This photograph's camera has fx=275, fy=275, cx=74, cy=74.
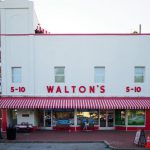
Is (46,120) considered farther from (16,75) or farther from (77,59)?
(77,59)

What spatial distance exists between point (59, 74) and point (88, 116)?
204 inches

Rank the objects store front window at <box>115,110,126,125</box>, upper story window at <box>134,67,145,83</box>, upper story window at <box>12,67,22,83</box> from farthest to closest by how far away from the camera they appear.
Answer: store front window at <box>115,110,126,125</box>
upper story window at <box>12,67,22,83</box>
upper story window at <box>134,67,145,83</box>

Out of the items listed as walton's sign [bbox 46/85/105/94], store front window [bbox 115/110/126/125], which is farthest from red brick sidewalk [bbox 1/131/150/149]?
walton's sign [bbox 46/85/105/94]

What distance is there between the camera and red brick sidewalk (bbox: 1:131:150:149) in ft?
71.1

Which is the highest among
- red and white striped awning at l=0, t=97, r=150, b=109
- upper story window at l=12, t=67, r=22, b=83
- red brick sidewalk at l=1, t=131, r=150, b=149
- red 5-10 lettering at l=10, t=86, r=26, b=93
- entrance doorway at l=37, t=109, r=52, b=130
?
upper story window at l=12, t=67, r=22, b=83

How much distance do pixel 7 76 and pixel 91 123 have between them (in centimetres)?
937

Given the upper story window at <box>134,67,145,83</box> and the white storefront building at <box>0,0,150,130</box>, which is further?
the upper story window at <box>134,67,145,83</box>

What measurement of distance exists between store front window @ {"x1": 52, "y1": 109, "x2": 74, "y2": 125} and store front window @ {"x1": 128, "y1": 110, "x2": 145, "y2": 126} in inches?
224

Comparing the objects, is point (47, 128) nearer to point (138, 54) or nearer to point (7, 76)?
point (7, 76)

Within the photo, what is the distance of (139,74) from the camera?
86.4 feet

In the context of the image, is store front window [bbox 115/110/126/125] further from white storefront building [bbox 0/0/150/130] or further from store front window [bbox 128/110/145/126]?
white storefront building [bbox 0/0/150/130]

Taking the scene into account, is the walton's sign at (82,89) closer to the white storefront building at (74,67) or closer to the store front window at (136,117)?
the white storefront building at (74,67)

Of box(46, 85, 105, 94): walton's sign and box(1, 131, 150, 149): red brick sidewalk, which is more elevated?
box(46, 85, 105, 94): walton's sign

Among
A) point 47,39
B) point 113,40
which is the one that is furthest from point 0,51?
point 113,40
